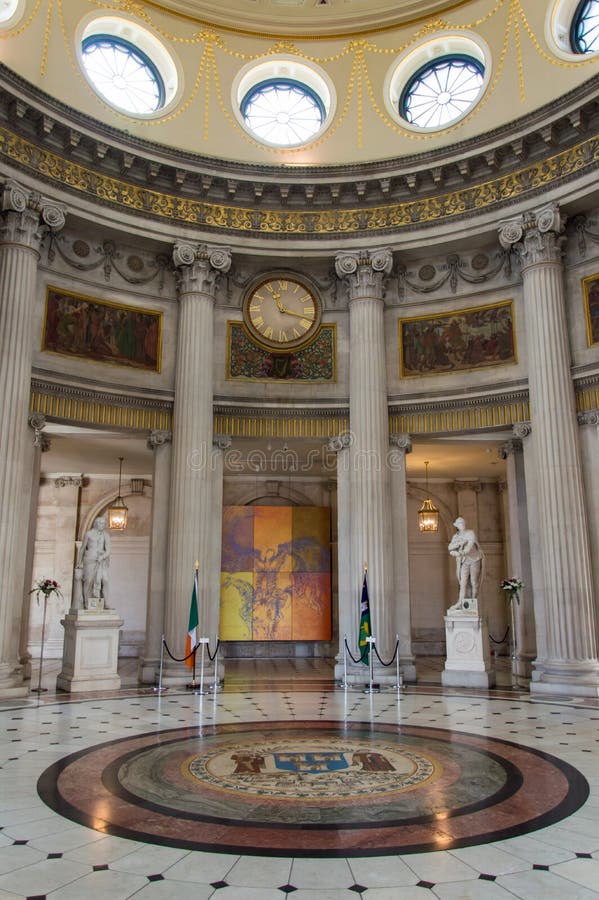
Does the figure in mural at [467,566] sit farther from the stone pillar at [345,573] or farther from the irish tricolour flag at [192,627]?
the irish tricolour flag at [192,627]

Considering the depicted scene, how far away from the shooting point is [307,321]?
17062 millimetres

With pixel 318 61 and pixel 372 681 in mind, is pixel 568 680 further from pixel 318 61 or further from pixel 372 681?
pixel 318 61

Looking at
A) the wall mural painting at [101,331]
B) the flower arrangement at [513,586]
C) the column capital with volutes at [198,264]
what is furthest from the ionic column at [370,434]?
the wall mural painting at [101,331]

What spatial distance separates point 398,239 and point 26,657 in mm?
12116

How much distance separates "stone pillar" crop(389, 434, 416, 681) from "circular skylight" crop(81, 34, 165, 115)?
983 centimetres

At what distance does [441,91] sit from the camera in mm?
17328

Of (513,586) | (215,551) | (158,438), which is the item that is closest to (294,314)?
(158,438)

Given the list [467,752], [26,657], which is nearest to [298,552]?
[26,657]

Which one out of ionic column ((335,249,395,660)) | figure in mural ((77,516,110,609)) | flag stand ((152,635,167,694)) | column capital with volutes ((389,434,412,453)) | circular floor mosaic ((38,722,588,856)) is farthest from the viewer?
column capital with volutes ((389,434,412,453))

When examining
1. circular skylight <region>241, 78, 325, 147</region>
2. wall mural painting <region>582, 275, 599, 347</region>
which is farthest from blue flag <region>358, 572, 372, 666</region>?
circular skylight <region>241, 78, 325, 147</region>

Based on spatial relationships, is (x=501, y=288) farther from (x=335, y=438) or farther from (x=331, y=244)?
(x=335, y=438)

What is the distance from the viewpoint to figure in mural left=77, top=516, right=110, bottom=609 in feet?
47.1

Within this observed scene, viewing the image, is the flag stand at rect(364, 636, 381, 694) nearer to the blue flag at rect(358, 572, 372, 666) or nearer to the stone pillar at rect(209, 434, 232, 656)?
the blue flag at rect(358, 572, 372, 666)

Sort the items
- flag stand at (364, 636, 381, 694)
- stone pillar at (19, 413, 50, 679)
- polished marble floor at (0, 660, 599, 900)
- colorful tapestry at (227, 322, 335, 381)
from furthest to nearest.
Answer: colorful tapestry at (227, 322, 335, 381) < stone pillar at (19, 413, 50, 679) < flag stand at (364, 636, 381, 694) < polished marble floor at (0, 660, 599, 900)
